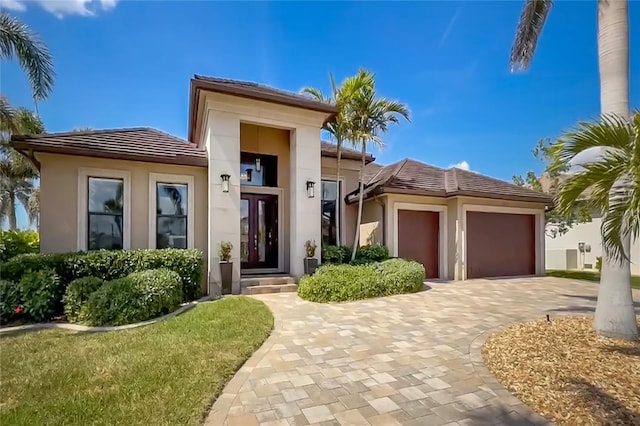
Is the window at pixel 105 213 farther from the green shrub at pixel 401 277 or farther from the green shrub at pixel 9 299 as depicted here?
the green shrub at pixel 401 277

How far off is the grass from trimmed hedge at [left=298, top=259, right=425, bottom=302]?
8.43 feet

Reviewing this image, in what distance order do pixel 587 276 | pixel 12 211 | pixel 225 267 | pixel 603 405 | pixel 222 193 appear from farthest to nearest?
pixel 12 211 → pixel 587 276 → pixel 222 193 → pixel 225 267 → pixel 603 405

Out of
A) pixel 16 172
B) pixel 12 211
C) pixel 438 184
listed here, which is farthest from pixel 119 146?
pixel 12 211

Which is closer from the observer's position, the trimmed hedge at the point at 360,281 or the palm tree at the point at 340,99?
the trimmed hedge at the point at 360,281

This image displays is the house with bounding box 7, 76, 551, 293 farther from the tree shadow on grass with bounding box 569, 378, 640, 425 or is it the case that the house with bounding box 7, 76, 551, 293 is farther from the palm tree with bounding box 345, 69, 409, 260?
the tree shadow on grass with bounding box 569, 378, 640, 425

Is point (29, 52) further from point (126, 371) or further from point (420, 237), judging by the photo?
point (420, 237)

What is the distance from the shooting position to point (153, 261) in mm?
8383

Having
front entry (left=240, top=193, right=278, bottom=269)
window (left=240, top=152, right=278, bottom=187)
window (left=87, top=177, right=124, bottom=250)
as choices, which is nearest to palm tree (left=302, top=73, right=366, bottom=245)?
window (left=240, top=152, right=278, bottom=187)

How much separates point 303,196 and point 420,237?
19.4 ft

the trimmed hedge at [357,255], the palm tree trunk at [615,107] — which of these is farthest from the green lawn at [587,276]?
the palm tree trunk at [615,107]

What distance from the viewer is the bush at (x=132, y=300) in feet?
20.9

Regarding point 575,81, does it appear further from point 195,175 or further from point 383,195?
point 195,175

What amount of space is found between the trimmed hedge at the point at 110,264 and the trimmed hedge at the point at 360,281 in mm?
3083

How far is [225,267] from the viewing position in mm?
9125
